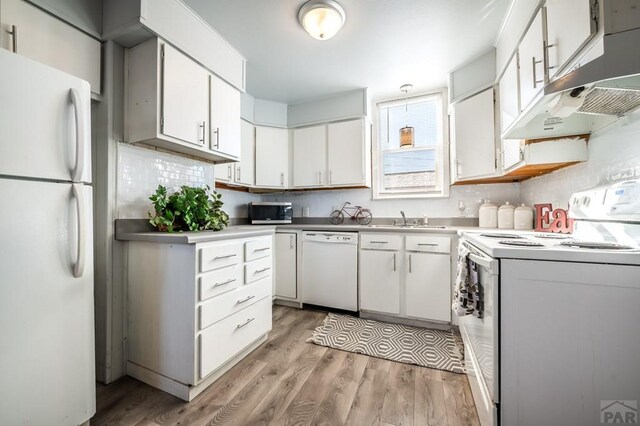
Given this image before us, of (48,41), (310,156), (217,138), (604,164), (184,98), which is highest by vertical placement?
(48,41)

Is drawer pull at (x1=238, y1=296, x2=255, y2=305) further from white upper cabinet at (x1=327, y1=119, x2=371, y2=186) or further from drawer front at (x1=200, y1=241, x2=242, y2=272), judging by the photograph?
white upper cabinet at (x1=327, y1=119, x2=371, y2=186)

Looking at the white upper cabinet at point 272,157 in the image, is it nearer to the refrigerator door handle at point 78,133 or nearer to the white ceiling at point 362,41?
the white ceiling at point 362,41

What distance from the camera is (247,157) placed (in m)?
3.17

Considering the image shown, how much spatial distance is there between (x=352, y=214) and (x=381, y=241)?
833 millimetres

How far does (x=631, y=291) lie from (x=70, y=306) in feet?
7.37

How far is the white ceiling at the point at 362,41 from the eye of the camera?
6.04 feet

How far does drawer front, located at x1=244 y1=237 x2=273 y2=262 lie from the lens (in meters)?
1.93

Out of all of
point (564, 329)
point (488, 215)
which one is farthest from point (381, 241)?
point (564, 329)

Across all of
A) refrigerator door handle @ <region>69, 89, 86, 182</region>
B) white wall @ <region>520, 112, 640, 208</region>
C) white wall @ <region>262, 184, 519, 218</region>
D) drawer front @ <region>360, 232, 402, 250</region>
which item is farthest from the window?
refrigerator door handle @ <region>69, 89, 86, 182</region>

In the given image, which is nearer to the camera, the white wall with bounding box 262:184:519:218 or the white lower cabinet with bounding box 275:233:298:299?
the white wall with bounding box 262:184:519:218

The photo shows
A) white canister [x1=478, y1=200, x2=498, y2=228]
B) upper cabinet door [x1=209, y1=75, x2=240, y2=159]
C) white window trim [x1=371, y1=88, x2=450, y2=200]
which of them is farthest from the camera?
white window trim [x1=371, y1=88, x2=450, y2=200]

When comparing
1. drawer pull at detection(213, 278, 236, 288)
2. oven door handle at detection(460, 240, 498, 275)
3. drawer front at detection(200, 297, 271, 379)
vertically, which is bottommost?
drawer front at detection(200, 297, 271, 379)

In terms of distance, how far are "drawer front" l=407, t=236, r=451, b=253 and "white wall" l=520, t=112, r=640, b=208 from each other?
837 mm

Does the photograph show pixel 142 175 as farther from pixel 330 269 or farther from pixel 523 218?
pixel 523 218
